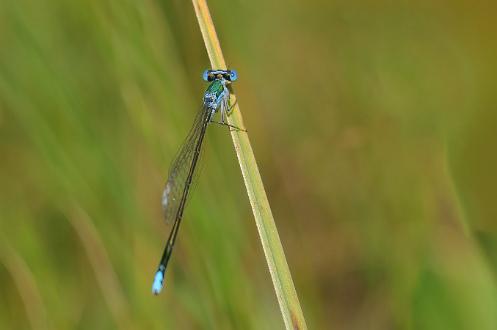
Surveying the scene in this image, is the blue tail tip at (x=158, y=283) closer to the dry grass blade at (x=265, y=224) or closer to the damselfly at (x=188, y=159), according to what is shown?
the damselfly at (x=188, y=159)

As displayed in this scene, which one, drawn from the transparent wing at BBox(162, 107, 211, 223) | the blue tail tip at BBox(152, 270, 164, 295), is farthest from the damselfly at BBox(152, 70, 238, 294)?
the blue tail tip at BBox(152, 270, 164, 295)

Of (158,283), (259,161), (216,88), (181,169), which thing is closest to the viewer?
(158,283)

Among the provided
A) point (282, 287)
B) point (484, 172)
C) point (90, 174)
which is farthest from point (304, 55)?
point (282, 287)

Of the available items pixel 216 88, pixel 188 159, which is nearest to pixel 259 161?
pixel 188 159

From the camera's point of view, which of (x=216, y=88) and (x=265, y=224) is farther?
(x=216, y=88)

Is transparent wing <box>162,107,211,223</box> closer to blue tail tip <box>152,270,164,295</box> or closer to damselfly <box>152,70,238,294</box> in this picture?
damselfly <box>152,70,238,294</box>

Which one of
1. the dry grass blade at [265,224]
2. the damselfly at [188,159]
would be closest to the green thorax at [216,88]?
the damselfly at [188,159]

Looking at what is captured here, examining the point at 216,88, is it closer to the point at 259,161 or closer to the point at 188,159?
the point at 188,159
